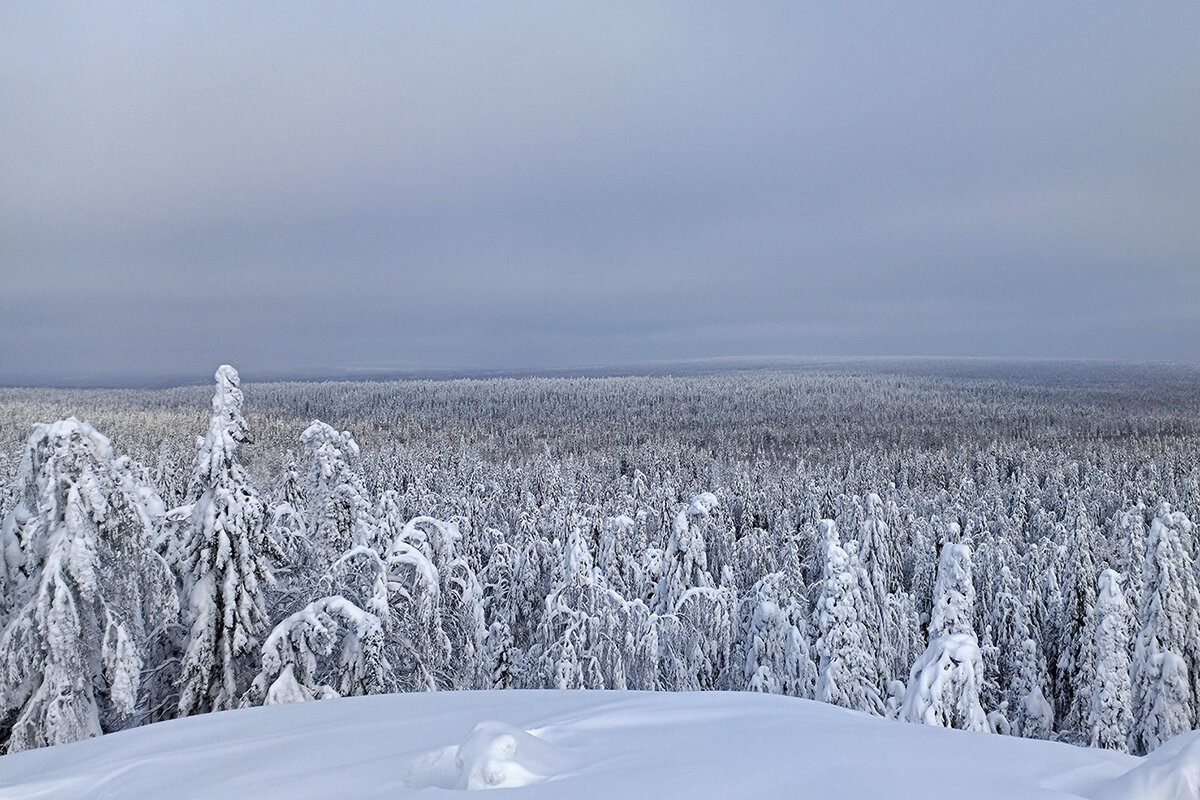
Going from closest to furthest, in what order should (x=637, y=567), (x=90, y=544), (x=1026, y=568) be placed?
(x=90, y=544)
(x=637, y=567)
(x=1026, y=568)

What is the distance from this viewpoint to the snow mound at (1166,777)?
11.5 feet

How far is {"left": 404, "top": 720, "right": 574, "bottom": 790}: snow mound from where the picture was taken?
13.9 feet

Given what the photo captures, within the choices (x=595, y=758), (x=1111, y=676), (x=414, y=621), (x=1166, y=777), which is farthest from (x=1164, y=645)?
(x=595, y=758)

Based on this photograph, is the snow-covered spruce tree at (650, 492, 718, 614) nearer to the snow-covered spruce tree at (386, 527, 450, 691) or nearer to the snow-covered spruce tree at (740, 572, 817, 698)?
the snow-covered spruce tree at (740, 572, 817, 698)

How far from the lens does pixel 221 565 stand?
35.2ft

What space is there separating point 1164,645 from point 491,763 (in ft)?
86.1

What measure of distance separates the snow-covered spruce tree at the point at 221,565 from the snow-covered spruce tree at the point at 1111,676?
918 inches

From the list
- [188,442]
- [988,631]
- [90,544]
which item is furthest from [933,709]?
[188,442]

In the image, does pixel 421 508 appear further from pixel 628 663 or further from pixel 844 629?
pixel 844 629

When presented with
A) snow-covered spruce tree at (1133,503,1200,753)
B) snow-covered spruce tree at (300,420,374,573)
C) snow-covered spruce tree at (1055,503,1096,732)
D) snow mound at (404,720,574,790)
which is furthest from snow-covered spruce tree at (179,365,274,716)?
snow-covered spruce tree at (1133,503,1200,753)

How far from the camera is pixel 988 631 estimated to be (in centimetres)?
2845

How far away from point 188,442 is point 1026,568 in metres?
95.1

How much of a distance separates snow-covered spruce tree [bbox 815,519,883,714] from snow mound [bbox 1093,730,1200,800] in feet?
50.4

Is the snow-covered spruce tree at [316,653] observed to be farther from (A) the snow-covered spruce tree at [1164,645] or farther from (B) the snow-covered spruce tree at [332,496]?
(A) the snow-covered spruce tree at [1164,645]
